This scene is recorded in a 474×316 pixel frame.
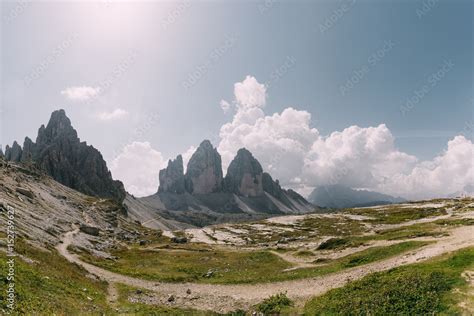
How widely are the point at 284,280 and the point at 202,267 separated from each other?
19573 mm

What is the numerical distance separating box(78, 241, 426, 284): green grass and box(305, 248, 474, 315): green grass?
1209 cm

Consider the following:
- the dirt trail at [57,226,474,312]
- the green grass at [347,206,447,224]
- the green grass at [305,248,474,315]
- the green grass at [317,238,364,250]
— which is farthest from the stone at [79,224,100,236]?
the green grass at [347,206,447,224]

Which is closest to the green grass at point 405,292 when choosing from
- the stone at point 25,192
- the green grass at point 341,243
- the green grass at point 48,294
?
the green grass at point 48,294

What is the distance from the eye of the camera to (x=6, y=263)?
24.1 metres

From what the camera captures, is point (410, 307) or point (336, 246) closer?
point (410, 307)

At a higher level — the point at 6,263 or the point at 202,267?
the point at 6,263

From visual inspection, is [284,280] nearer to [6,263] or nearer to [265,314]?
[265,314]

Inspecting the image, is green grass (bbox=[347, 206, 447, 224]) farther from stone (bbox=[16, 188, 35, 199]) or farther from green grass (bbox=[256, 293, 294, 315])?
stone (bbox=[16, 188, 35, 199])

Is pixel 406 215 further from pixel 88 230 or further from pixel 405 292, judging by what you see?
pixel 88 230

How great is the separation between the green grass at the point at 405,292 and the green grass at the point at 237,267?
39.7 feet

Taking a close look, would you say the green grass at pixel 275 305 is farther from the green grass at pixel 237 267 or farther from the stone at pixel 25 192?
the stone at pixel 25 192

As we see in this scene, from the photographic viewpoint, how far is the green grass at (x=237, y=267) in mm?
40300

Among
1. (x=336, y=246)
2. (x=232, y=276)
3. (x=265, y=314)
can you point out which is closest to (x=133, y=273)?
(x=232, y=276)

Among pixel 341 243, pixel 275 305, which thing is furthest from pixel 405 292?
pixel 341 243
